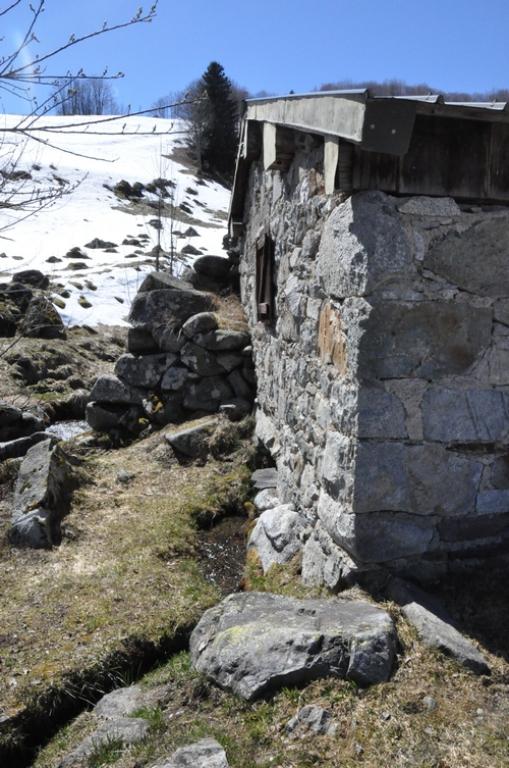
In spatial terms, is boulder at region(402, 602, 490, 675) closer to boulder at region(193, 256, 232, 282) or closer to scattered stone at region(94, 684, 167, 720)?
scattered stone at region(94, 684, 167, 720)

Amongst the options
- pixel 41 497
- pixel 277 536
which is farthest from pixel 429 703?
pixel 41 497

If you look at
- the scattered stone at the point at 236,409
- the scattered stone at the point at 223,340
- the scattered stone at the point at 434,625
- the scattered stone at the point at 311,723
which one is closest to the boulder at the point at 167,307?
the scattered stone at the point at 223,340

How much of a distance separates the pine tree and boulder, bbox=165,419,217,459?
110 feet

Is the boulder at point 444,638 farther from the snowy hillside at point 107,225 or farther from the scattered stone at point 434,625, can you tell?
the snowy hillside at point 107,225

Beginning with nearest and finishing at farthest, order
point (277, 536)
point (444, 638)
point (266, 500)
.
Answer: point (444, 638), point (277, 536), point (266, 500)

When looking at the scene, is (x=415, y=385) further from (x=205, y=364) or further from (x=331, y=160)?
(x=205, y=364)

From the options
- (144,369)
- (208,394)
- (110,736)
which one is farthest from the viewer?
(144,369)

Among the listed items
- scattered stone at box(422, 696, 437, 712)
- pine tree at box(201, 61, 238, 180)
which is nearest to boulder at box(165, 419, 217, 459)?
scattered stone at box(422, 696, 437, 712)

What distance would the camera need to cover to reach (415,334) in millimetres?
3658

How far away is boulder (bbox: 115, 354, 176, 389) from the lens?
8.83m

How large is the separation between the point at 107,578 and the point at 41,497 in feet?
4.89

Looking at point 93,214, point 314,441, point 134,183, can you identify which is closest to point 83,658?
point 314,441

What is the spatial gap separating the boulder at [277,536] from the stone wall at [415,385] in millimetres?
715

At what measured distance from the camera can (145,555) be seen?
5539mm
